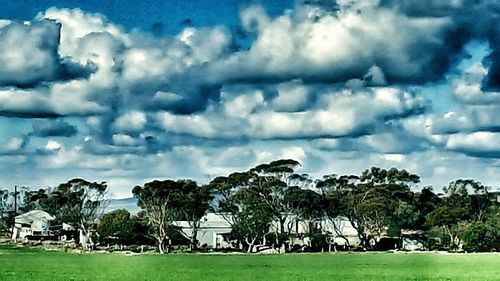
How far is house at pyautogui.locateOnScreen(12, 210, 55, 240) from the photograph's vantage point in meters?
144

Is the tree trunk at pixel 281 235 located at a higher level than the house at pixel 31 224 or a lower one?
lower

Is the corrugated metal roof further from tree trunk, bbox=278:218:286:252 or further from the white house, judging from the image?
tree trunk, bbox=278:218:286:252

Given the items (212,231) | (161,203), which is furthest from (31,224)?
(161,203)

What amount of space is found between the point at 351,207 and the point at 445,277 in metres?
73.7

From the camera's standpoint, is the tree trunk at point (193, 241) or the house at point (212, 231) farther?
the house at point (212, 231)

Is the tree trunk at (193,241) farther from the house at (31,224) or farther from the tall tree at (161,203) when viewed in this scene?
the house at (31,224)

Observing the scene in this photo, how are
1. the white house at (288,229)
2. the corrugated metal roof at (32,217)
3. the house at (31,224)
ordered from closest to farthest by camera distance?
the white house at (288,229)
the house at (31,224)
the corrugated metal roof at (32,217)

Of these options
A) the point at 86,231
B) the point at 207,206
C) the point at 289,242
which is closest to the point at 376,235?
the point at 289,242

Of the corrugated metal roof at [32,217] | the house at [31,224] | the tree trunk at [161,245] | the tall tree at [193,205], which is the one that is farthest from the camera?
A: the corrugated metal roof at [32,217]

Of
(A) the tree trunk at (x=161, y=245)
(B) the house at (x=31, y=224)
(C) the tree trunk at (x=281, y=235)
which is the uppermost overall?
(B) the house at (x=31, y=224)

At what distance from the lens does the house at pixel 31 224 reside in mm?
144500

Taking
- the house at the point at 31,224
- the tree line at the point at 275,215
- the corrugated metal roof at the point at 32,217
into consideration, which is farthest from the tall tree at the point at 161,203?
the corrugated metal roof at the point at 32,217

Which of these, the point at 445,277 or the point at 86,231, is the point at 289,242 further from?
the point at 445,277

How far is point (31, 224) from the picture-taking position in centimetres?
14438
